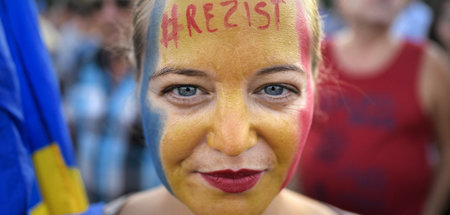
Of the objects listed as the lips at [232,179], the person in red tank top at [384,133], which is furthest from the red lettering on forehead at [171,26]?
the person in red tank top at [384,133]

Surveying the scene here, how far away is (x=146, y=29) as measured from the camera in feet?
4.15

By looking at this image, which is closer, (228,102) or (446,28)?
(228,102)

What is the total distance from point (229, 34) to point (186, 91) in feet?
0.62

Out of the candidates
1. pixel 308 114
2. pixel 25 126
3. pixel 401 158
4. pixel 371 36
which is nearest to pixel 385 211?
pixel 401 158

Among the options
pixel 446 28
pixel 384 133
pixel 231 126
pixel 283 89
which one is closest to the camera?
pixel 231 126

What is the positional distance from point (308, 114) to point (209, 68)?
1.02 feet

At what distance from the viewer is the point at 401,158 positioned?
2.42m

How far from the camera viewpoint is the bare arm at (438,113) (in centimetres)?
245

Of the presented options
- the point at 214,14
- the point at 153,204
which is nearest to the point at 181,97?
the point at 214,14

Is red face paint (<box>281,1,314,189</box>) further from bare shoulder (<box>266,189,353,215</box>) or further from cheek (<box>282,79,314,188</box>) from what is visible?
bare shoulder (<box>266,189,353,215</box>)

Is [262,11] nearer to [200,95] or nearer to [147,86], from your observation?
[200,95]

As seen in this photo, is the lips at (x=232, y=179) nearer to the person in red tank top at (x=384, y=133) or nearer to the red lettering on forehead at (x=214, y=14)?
the red lettering on forehead at (x=214, y=14)

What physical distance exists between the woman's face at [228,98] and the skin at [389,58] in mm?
1457

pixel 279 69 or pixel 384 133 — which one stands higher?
pixel 279 69
